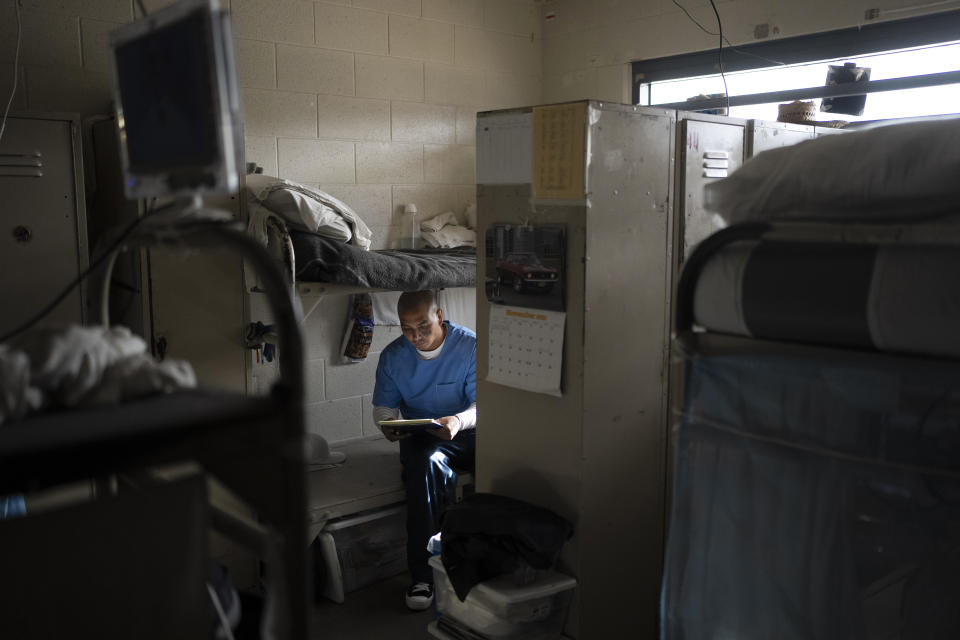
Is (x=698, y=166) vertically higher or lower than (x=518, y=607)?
higher

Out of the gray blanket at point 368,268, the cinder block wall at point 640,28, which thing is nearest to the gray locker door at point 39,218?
A: the gray blanket at point 368,268

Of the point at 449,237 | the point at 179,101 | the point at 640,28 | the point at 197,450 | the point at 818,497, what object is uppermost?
the point at 640,28

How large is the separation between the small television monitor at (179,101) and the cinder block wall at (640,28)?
120 inches

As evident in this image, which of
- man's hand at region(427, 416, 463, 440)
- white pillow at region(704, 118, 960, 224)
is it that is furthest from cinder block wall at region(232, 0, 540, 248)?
white pillow at region(704, 118, 960, 224)

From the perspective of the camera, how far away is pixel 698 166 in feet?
7.53

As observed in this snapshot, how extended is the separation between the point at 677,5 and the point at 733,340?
284cm

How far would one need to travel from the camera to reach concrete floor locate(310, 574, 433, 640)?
9.16 feet

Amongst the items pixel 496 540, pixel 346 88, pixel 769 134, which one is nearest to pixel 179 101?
pixel 496 540

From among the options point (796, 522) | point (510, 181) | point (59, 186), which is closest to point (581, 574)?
point (796, 522)

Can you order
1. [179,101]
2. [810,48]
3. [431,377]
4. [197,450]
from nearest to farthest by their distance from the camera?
[197,450] < [179,101] < [431,377] < [810,48]

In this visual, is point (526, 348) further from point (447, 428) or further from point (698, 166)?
point (447, 428)

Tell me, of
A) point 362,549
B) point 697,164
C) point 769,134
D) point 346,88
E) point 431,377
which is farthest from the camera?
point 346,88

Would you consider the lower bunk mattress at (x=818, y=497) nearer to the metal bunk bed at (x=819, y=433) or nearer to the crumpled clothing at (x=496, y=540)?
the metal bunk bed at (x=819, y=433)

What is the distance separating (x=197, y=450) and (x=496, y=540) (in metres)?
1.43
